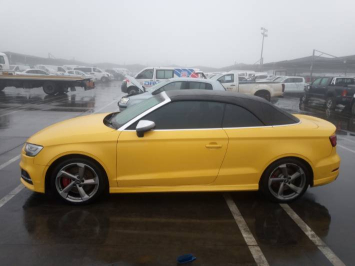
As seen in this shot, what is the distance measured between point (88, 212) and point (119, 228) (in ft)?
1.87

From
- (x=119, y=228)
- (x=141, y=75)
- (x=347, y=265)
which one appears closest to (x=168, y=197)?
(x=119, y=228)

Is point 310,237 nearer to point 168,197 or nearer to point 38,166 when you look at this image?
point 168,197

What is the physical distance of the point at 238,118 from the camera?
4.26 metres

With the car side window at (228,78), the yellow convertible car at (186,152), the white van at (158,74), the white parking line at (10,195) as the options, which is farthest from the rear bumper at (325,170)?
the white van at (158,74)

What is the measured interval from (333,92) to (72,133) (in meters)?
14.9

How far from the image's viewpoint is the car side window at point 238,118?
4.23 meters

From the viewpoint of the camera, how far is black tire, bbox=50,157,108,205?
3.95m

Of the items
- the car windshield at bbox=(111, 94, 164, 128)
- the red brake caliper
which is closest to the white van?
the car windshield at bbox=(111, 94, 164, 128)

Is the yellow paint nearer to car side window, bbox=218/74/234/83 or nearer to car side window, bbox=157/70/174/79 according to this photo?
car side window, bbox=218/74/234/83

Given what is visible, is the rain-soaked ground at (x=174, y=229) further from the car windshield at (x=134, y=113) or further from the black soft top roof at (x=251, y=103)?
the black soft top roof at (x=251, y=103)

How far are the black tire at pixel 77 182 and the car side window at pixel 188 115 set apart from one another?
751 mm

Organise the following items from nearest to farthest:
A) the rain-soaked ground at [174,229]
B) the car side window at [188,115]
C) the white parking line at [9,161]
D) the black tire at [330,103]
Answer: the rain-soaked ground at [174,229]
the car side window at [188,115]
the white parking line at [9,161]
the black tire at [330,103]

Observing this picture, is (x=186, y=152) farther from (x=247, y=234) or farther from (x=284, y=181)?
(x=284, y=181)

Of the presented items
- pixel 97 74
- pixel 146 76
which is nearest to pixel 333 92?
pixel 146 76
